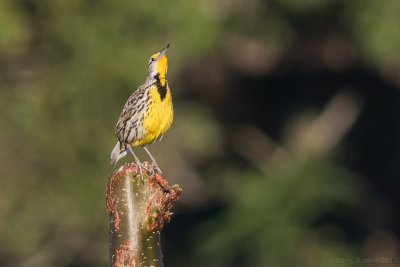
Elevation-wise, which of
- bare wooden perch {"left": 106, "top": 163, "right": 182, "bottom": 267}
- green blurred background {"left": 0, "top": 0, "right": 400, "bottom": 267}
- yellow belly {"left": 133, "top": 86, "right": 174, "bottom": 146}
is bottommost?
bare wooden perch {"left": 106, "top": 163, "right": 182, "bottom": 267}

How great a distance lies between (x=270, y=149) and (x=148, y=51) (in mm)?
→ 4232

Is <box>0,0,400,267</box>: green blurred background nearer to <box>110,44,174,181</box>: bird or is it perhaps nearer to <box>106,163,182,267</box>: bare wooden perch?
<box>110,44,174,181</box>: bird

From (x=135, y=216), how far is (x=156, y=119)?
2.00 meters

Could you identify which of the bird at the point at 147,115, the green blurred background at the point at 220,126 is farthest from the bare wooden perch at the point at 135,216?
the green blurred background at the point at 220,126

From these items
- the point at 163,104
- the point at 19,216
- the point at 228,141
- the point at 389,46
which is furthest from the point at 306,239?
the point at 163,104

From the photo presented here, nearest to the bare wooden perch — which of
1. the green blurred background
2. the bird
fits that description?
the bird

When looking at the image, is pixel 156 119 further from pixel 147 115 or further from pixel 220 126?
pixel 220 126

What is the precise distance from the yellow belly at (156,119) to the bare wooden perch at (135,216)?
177 cm

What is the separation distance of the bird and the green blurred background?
3.91 m

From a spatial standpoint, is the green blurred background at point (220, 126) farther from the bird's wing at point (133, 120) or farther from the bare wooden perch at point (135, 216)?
the bare wooden perch at point (135, 216)

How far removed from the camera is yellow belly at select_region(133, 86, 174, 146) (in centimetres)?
582

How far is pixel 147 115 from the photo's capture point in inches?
231

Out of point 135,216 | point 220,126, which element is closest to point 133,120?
point 135,216

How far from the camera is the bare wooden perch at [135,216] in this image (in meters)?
3.79
